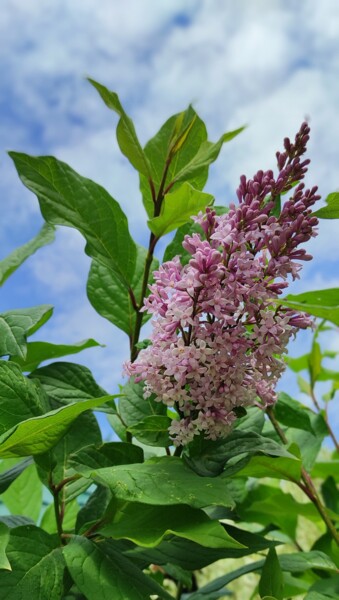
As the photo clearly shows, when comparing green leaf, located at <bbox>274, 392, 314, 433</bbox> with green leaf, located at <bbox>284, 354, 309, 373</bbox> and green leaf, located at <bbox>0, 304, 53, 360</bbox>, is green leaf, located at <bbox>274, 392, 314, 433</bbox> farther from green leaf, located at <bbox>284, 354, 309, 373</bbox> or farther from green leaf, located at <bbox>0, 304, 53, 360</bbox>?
green leaf, located at <bbox>284, 354, 309, 373</bbox>

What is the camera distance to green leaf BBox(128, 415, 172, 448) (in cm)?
84

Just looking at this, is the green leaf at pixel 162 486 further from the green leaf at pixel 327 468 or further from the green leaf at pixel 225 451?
the green leaf at pixel 327 468

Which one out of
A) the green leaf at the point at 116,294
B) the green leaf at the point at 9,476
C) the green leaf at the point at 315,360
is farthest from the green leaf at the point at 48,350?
the green leaf at the point at 315,360

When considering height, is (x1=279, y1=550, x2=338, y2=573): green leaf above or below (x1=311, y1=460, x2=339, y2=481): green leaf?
below

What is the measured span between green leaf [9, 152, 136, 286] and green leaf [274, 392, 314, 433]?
1.05ft

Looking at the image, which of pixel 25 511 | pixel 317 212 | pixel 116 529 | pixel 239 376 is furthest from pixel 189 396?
pixel 25 511

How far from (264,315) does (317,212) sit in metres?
0.15

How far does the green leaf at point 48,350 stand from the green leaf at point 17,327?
8 centimetres

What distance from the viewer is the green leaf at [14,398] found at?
0.83 meters

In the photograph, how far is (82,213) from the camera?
38.2 inches

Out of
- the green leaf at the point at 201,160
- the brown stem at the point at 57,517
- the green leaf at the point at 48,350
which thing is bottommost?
the brown stem at the point at 57,517

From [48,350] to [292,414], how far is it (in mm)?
396

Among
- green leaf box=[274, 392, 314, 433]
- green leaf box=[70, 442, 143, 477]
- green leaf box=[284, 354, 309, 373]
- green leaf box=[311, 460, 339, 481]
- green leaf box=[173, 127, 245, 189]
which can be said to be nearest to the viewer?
green leaf box=[70, 442, 143, 477]

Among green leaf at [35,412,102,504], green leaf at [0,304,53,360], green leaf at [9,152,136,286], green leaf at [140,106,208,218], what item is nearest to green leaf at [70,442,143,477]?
green leaf at [35,412,102,504]
